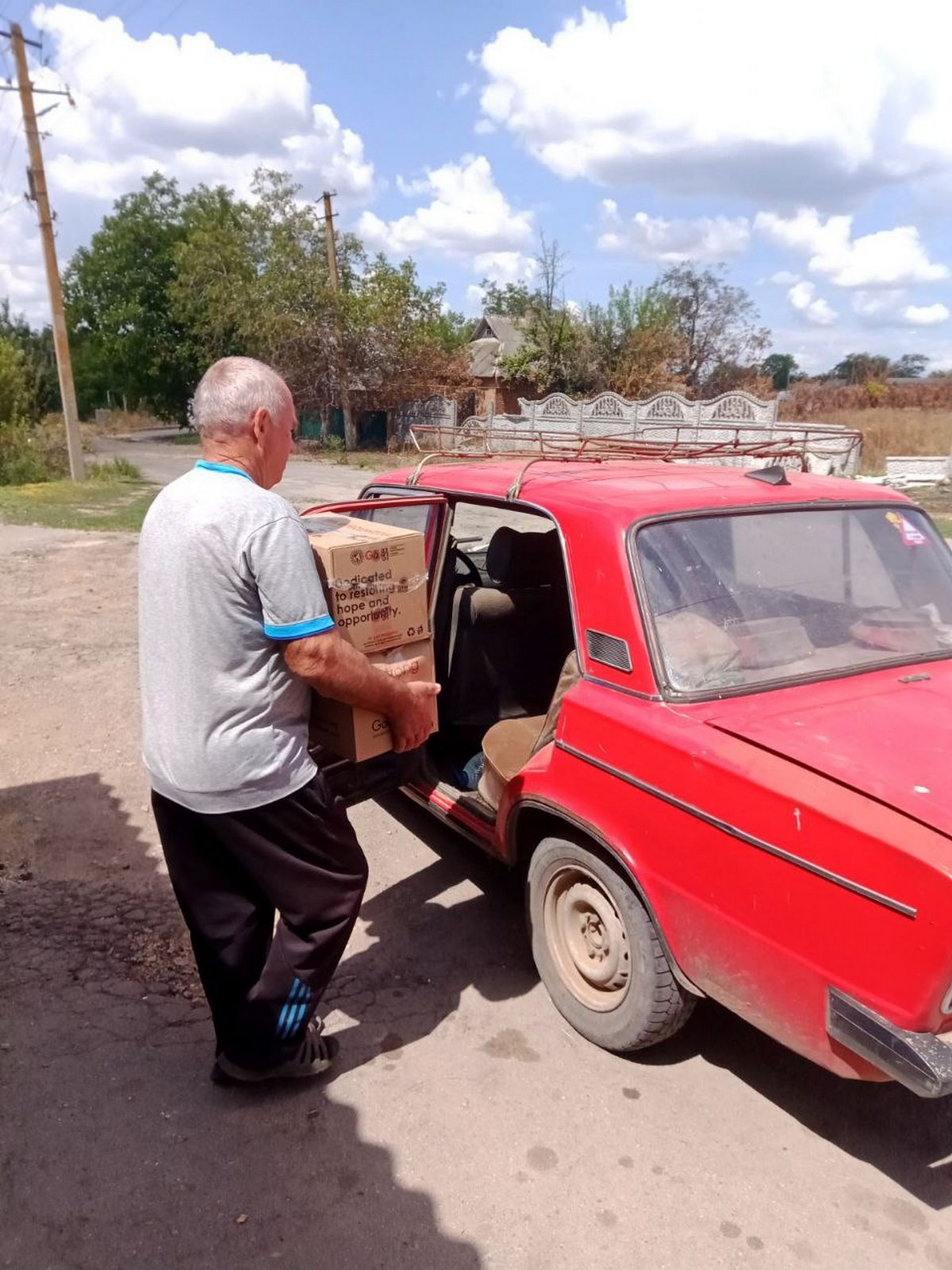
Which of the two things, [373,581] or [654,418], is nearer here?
[373,581]

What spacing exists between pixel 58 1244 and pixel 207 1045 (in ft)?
2.42

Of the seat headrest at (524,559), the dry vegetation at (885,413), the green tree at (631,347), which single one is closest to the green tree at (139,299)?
the green tree at (631,347)

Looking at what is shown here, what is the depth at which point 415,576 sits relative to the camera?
8.66 ft

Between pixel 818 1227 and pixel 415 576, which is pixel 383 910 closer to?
pixel 415 576

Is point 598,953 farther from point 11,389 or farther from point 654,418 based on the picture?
point 11,389

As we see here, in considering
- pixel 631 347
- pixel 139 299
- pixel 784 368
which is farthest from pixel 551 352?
pixel 784 368

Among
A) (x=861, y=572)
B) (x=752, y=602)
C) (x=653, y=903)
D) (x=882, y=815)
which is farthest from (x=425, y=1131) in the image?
(x=861, y=572)

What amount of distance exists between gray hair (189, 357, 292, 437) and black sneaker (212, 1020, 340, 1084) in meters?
1.80

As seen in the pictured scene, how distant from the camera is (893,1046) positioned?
185 cm

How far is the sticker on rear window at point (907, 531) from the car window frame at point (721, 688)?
0.21 meters

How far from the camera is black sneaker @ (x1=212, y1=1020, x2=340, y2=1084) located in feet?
8.46

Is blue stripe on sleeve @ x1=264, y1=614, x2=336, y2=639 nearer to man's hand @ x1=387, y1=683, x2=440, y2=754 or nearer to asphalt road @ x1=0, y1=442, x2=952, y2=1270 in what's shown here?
man's hand @ x1=387, y1=683, x2=440, y2=754

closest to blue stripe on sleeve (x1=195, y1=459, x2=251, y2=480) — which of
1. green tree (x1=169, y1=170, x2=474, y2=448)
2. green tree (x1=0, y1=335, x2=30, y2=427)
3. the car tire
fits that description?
the car tire

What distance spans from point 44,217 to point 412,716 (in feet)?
66.7
